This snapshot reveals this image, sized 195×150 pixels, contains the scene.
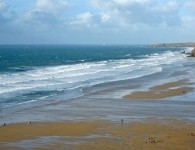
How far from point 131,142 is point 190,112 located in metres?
9.10

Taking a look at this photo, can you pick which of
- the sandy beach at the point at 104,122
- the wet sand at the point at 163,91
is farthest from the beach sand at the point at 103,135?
the wet sand at the point at 163,91

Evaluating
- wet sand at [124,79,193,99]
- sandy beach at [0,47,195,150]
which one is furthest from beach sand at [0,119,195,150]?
wet sand at [124,79,193,99]

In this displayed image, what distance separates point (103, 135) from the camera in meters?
19.7

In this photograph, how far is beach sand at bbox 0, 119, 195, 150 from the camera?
694 inches

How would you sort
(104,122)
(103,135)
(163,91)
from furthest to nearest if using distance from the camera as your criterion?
(163,91)
(104,122)
(103,135)

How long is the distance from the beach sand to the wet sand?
33.5ft

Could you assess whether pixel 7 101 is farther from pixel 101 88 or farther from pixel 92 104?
pixel 101 88

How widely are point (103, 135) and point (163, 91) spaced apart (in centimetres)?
1821

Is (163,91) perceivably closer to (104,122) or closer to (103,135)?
(104,122)

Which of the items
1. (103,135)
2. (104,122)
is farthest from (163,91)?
(103,135)

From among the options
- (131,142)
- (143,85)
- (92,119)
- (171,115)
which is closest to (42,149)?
(131,142)

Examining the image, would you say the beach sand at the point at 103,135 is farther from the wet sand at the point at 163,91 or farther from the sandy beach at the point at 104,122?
the wet sand at the point at 163,91

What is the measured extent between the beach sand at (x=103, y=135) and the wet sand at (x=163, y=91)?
10223 mm

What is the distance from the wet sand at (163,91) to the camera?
33.8 m
